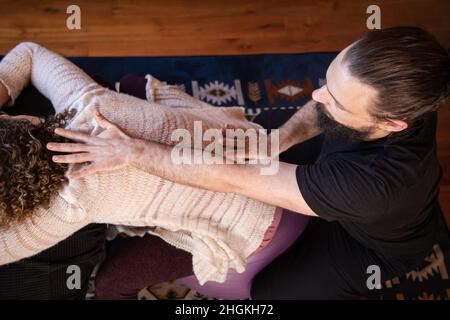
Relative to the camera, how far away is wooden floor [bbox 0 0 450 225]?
6.40 ft

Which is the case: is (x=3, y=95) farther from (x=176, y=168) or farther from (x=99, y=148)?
(x=176, y=168)

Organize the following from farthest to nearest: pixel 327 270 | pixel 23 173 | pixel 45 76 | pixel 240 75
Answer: pixel 240 75, pixel 327 270, pixel 45 76, pixel 23 173

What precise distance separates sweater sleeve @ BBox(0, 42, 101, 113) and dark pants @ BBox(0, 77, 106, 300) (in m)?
0.04

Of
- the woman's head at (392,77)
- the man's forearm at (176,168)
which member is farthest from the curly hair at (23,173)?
the woman's head at (392,77)

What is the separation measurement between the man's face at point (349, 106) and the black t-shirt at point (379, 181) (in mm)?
29

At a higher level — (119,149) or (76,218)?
(119,149)

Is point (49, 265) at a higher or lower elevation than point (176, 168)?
lower

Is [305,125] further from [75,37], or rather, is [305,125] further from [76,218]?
[75,37]

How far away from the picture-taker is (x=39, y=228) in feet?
2.93

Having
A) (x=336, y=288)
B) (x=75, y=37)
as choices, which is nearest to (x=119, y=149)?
(x=336, y=288)

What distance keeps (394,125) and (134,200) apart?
584 millimetres

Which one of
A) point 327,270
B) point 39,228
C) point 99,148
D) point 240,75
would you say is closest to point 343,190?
point 327,270
